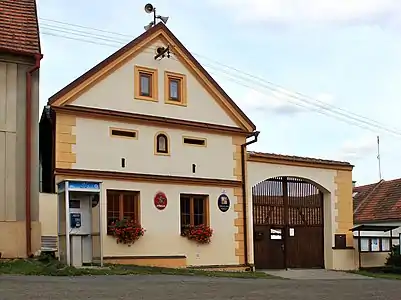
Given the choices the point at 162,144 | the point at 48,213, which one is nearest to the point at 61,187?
the point at 48,213

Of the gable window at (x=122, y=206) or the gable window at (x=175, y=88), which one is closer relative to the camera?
the gable window at (x=122, y=206)

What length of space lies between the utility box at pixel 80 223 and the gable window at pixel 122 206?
89 centimetres

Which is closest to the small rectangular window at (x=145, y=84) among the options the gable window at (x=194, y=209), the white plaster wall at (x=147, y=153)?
the white plaster wall at (x=147, y=153)

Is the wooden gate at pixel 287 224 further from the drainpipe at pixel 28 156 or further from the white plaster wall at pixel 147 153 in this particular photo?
the drainpipe at pixel 28 156

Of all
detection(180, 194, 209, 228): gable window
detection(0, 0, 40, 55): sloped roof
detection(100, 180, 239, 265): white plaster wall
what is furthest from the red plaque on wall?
detection(0, 0, 40, 55): sloped roof

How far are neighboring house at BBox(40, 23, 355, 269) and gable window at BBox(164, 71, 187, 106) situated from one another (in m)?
0.04

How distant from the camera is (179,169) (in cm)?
2445

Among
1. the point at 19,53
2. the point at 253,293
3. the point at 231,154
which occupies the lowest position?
the point at 253,293

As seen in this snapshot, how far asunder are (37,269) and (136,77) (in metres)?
8.78

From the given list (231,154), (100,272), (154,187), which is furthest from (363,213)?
(100,272)

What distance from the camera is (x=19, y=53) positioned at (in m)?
20.2

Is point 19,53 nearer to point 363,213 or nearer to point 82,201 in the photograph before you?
point 82,201

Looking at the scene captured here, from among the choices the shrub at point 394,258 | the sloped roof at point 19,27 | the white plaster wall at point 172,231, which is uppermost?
the sloped roof at point 19,27

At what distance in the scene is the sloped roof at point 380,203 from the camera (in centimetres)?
3828
